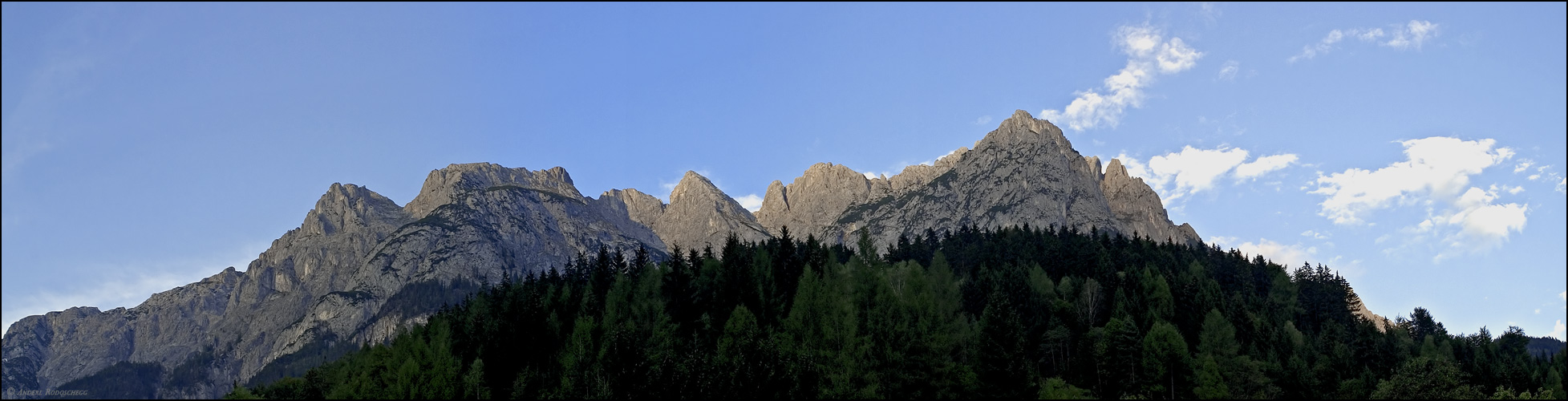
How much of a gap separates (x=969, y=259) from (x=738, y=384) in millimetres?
89846

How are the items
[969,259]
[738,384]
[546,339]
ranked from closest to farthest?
[738,384] → [546,339] → [969,259]

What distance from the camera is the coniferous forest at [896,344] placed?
4190 inches

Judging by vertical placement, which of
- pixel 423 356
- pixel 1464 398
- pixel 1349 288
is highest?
pixel 1349 288

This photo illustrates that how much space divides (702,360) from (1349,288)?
144 metres

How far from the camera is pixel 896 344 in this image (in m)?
109

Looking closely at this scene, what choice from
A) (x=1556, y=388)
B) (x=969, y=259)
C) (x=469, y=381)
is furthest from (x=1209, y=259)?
(x=469, y=381)

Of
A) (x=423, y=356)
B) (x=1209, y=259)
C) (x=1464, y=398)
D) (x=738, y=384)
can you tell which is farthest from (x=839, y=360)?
(x=1209, y=259)

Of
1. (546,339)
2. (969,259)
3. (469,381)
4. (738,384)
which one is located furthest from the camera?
(969,259)

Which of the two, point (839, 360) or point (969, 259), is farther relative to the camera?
point (969, 259)

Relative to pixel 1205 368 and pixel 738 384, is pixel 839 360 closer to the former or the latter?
pixel 738 384

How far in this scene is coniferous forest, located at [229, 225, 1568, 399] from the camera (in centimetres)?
10644

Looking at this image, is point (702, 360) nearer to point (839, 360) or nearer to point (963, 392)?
point (839, 360)

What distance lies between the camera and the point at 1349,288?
190250 mm

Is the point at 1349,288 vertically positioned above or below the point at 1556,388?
above
